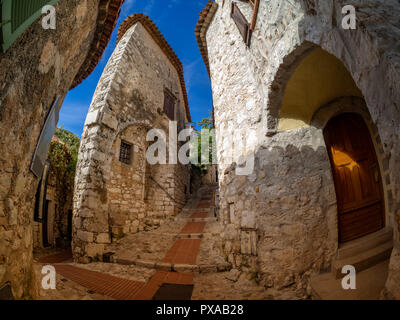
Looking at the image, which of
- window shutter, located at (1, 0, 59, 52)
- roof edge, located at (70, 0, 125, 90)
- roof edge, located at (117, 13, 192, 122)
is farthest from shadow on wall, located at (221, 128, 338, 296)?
roof edge, located at (117, 13, 192, 122)

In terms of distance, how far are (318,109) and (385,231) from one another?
2065mm

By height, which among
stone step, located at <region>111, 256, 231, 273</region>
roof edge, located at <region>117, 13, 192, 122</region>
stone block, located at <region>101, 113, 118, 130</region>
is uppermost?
roof edge, located at <region>117, 13, 192, 122</region>

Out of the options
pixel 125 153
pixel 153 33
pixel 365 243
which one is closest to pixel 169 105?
pixel 153 33

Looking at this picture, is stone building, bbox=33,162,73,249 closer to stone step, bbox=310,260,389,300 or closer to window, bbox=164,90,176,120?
window, bbox=164,90,176,120

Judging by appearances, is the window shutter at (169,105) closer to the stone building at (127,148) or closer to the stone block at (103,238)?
the stone building at (127,148)

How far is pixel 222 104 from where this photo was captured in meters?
4.22

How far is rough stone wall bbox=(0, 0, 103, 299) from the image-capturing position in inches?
53.4

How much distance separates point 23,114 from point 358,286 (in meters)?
3.78

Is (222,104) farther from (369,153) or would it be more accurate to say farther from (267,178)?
(369,153)

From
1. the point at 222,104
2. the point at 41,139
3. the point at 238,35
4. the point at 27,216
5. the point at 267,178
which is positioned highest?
the point at 238,35

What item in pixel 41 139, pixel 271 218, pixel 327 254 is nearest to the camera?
pixel 41 139

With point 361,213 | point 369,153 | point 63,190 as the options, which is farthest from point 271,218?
point 63,190

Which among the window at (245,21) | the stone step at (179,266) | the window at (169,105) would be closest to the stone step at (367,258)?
the stone step at (179,266)

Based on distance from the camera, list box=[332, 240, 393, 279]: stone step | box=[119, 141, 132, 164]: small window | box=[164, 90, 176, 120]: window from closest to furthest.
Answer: box=[332, 240, 393, 279]: stone step < box=[119, 141, 132, 164]: small window < box=[164, 90, 176, 120]: window
